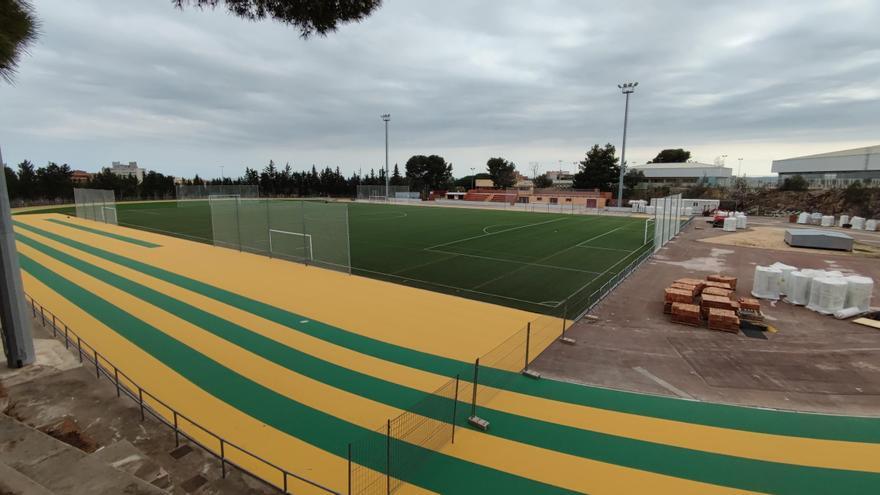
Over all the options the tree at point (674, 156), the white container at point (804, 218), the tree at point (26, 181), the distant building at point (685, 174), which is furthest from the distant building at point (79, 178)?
the tree at point (674, 156)

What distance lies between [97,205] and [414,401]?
43.1 metres

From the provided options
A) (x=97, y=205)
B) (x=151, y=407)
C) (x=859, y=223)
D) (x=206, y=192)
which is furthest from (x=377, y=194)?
(x=151, y=407)

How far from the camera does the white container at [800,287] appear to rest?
14914 mm

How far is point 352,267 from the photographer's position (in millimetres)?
21062

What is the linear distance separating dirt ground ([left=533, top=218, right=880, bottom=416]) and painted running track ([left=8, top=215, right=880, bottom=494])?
69cm

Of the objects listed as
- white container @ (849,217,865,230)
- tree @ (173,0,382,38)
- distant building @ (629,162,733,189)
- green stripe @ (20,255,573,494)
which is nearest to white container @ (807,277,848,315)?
green stripe @ (20,255,573,494)

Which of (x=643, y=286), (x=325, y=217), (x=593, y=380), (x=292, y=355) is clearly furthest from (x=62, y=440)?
(x=643, y=286)

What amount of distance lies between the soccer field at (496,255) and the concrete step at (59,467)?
9.71 meters

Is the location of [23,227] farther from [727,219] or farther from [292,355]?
[727,219]

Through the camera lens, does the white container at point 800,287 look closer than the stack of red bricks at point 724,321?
No

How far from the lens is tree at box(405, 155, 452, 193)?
125688mm

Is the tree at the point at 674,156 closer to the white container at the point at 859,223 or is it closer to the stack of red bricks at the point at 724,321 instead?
the white container at the point at 859,223

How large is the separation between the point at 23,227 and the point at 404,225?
3238 cm

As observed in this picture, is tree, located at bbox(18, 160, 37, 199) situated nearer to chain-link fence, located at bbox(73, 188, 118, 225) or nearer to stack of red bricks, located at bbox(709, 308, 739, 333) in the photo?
chain-link fence, located at bbox(73, 188, 118, 225)
